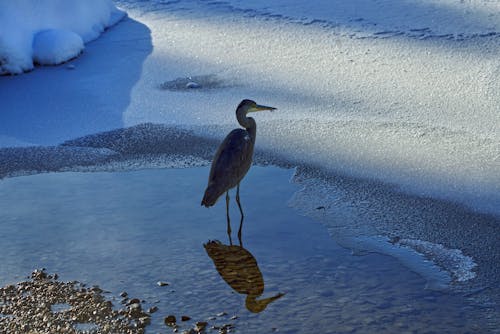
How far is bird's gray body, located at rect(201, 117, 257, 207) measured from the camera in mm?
4109

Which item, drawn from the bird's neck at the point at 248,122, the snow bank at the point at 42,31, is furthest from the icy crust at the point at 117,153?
the snow bank at the point at 42,31

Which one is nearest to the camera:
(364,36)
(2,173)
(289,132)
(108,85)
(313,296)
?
(313,296)

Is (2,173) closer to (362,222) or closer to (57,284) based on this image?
(57,284)

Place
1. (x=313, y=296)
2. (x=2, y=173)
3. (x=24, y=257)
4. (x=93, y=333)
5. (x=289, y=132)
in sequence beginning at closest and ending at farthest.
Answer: (x=93, y=333) → (x=313, y=296) → (x=24, y=257) → (x=2, y=173) → (x=289, y=132)

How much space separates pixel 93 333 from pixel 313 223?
1.41 meters

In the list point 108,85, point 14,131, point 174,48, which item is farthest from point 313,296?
point 174,48

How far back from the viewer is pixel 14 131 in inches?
218

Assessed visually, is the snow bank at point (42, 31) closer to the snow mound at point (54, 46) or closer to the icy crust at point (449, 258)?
the snow mound at point (54, 46)

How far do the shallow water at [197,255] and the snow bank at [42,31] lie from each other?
1.93 m

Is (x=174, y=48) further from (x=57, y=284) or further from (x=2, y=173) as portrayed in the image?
(x=57, y=284)

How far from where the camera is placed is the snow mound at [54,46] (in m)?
6.62

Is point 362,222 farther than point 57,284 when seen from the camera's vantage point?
Yes

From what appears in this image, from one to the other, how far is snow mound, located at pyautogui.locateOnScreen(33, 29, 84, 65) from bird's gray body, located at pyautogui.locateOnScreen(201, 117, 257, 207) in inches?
111

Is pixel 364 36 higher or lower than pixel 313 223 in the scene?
higher
